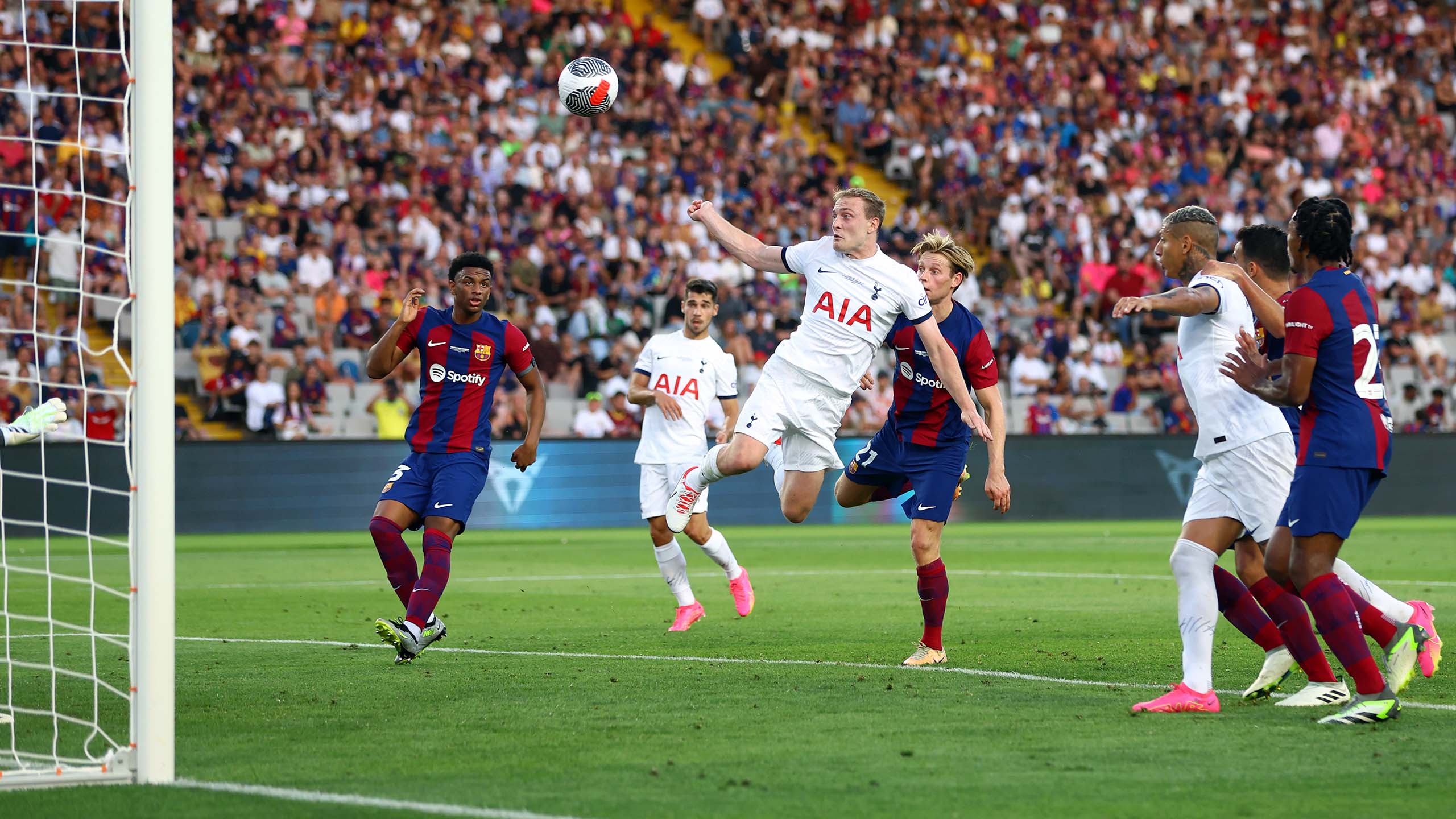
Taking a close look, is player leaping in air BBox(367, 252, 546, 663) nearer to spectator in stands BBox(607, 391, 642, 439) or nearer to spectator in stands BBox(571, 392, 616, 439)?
spectator in stands BBox(571, 392, 616, 439)

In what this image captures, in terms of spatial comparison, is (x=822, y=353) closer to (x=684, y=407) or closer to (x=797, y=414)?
(x=797, y=414)

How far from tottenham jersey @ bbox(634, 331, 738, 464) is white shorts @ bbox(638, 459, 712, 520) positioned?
0.48ft

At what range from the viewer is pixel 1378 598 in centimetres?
791

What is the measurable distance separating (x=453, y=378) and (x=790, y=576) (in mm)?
6410

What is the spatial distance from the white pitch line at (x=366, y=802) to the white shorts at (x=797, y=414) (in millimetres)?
4784

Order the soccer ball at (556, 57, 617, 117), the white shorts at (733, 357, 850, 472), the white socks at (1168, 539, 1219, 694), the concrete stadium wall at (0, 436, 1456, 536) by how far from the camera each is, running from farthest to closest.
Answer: the concrete stadium wall at (0, 436, 1456, 536) < the soccer ball at (556, 57, 617, 117) < the white shorts at (733, 357, 850, 472) < the white socks at (1168, 539, 1219, 694)

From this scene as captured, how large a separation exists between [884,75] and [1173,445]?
10789mm

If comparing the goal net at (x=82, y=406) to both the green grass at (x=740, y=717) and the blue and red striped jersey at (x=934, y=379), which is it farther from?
the blue and red striped jersey at (x=934, y=379)

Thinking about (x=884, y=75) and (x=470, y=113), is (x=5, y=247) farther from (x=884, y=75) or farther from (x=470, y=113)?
(x=884, y=75)

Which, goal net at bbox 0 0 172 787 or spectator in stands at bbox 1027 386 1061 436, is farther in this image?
spectator in stands at bbox 1027 386 1061 436

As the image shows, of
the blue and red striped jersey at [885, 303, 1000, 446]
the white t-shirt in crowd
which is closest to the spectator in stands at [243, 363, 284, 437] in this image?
the white t-shirt in crowd

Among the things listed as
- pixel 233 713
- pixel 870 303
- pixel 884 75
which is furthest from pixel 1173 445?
pixel 233 713

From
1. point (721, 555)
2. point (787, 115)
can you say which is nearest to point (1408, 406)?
point (787, 115)

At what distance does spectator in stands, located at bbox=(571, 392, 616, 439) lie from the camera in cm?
2278
